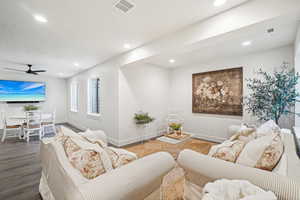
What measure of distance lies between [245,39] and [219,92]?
1.53 meters

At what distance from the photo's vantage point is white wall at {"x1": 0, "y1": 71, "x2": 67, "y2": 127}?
5.73 metres

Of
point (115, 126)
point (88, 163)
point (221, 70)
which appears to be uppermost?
point (221, 70)

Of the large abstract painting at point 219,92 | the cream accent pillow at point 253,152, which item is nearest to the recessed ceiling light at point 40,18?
the cream accent pillow at point 253,152

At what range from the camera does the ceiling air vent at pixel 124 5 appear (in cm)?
167

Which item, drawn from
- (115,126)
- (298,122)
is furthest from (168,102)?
→ (298,122)

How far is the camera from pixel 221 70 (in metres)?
3.71

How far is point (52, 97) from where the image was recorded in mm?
6711

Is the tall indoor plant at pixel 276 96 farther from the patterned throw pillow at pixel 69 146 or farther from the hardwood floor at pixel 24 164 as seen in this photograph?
the patterned throw pillow at pixel 69 146

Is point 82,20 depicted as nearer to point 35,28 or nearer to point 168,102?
point 35,28

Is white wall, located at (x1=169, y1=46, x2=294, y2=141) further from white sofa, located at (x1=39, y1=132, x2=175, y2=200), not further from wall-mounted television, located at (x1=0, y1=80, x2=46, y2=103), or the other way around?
wall-mounted television, located at (x1=0, y1=80, x2=46, y2=103)

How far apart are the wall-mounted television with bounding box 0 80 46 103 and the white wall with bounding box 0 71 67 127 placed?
239 mm

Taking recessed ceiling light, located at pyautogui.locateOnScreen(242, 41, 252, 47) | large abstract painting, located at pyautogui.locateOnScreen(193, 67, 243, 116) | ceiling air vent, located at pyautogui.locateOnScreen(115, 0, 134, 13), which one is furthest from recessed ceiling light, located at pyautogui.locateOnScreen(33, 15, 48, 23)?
large abstract painting, located at pyautogui.locateOnScreen(193, 67, 243, 116)

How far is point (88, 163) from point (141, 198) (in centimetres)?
47

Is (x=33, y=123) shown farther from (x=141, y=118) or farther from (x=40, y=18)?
(x=40, y=18)
